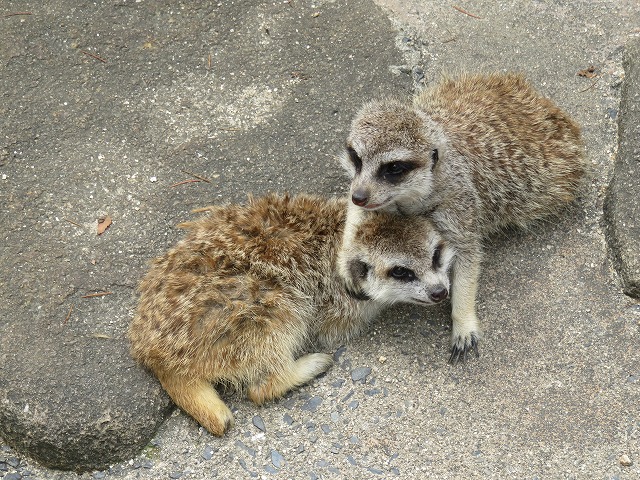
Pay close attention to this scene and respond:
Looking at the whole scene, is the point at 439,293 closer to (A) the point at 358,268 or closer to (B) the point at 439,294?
(B) the point at 439,294

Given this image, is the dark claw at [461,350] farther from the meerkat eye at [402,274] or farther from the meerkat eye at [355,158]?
the meerkat eye at [355,158]

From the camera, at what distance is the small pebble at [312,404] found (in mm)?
3293

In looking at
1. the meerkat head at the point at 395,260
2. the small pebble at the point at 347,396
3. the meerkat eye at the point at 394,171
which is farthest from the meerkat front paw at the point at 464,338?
the meerkat eye at the point at 394,171

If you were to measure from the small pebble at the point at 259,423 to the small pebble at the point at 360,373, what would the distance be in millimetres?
396

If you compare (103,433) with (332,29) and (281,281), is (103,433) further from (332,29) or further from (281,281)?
(332,29)

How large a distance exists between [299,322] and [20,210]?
1361 mm

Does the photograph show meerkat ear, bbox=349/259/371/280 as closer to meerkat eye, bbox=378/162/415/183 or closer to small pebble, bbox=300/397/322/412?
meerkat eye, bbox=378/162/415/183

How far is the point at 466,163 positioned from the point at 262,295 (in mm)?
1033

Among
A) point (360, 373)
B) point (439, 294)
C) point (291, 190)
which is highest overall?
point (439, 294)

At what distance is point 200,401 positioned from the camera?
3197 mm

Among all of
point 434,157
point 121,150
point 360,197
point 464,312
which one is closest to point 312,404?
point 464,312

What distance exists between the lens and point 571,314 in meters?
3.46

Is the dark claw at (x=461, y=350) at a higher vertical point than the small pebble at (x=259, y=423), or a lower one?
higher

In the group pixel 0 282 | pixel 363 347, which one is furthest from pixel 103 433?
pixel 363 347
